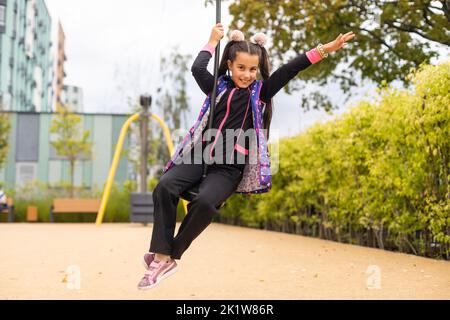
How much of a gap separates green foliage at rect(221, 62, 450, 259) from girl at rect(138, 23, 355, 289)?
3.52 metres

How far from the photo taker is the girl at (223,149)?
3.88 metres

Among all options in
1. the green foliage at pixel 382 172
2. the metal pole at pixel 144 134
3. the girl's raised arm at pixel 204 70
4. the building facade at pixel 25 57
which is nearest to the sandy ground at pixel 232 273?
the green foliage at pixel 382 172

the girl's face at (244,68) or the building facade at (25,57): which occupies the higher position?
the building facade at (25,57)

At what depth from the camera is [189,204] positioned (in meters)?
3.92

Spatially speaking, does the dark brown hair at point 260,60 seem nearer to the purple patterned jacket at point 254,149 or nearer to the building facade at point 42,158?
the purple patterned jacket at point 254,149

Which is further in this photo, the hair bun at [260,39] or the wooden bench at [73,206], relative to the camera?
the wooden bench at [73,206]

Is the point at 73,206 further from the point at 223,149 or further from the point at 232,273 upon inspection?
the point at 223,149

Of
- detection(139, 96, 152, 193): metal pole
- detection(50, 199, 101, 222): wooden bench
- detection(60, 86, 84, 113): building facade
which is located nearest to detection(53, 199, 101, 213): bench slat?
detection(50, 199, 101, 222): wooden bench

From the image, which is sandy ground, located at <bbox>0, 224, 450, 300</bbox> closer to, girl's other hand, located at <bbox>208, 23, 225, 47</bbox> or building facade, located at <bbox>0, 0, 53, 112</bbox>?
girl's other hand, located at <bbox>208, 23, 225, 47</bbox>

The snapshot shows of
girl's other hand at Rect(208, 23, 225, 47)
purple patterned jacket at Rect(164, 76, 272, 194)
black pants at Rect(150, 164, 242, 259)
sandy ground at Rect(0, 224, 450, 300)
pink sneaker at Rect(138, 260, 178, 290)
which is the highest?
girl's other hand at Rect(208, 23, 225, 47)

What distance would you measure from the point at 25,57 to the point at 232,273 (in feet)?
120

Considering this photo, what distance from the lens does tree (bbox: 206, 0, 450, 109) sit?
13539mm

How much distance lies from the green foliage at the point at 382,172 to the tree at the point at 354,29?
2.90m
